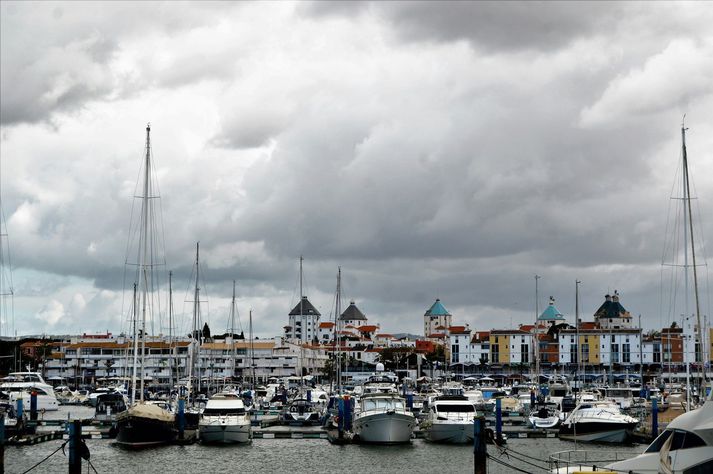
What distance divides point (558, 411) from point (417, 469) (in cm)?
3106

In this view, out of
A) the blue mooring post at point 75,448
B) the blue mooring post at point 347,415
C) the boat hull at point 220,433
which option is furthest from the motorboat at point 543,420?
the blue mooring post at point 75,448

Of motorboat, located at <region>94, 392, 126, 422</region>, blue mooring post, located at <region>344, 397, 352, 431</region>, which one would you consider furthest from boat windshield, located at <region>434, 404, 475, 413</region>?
motorboat, located at <region>94, 392, 126, 422</region>

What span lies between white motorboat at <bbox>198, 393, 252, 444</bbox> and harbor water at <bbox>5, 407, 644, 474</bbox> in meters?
0.88

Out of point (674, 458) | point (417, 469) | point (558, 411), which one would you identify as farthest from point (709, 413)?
point (558, 411)

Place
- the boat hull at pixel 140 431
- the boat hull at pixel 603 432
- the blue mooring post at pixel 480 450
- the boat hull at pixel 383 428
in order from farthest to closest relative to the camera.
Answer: the boat hull at pixel 603 432 < the boat hull at pixel 383 428 < the boat hull at pixel 140 431 < the blue mooring post at pixel 480 450

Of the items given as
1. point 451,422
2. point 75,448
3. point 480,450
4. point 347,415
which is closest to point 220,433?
point 347,415

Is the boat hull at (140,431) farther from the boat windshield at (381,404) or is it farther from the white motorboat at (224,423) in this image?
the boat windshield at (381,404)

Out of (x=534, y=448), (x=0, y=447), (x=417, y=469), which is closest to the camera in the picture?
(x=0, y=447)

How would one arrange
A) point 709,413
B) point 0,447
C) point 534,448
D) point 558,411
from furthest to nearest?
point 558,411 → point 534,448 → point 0,447 → point 709,413

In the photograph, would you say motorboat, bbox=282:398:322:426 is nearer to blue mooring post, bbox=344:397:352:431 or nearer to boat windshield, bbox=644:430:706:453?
blue mooring post, bbox=344:397:352:431

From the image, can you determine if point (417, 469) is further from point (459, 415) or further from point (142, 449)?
point (142, 449)

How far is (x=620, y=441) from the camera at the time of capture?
231ft

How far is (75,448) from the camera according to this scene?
4609 cm

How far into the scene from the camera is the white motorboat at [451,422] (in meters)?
71.3
